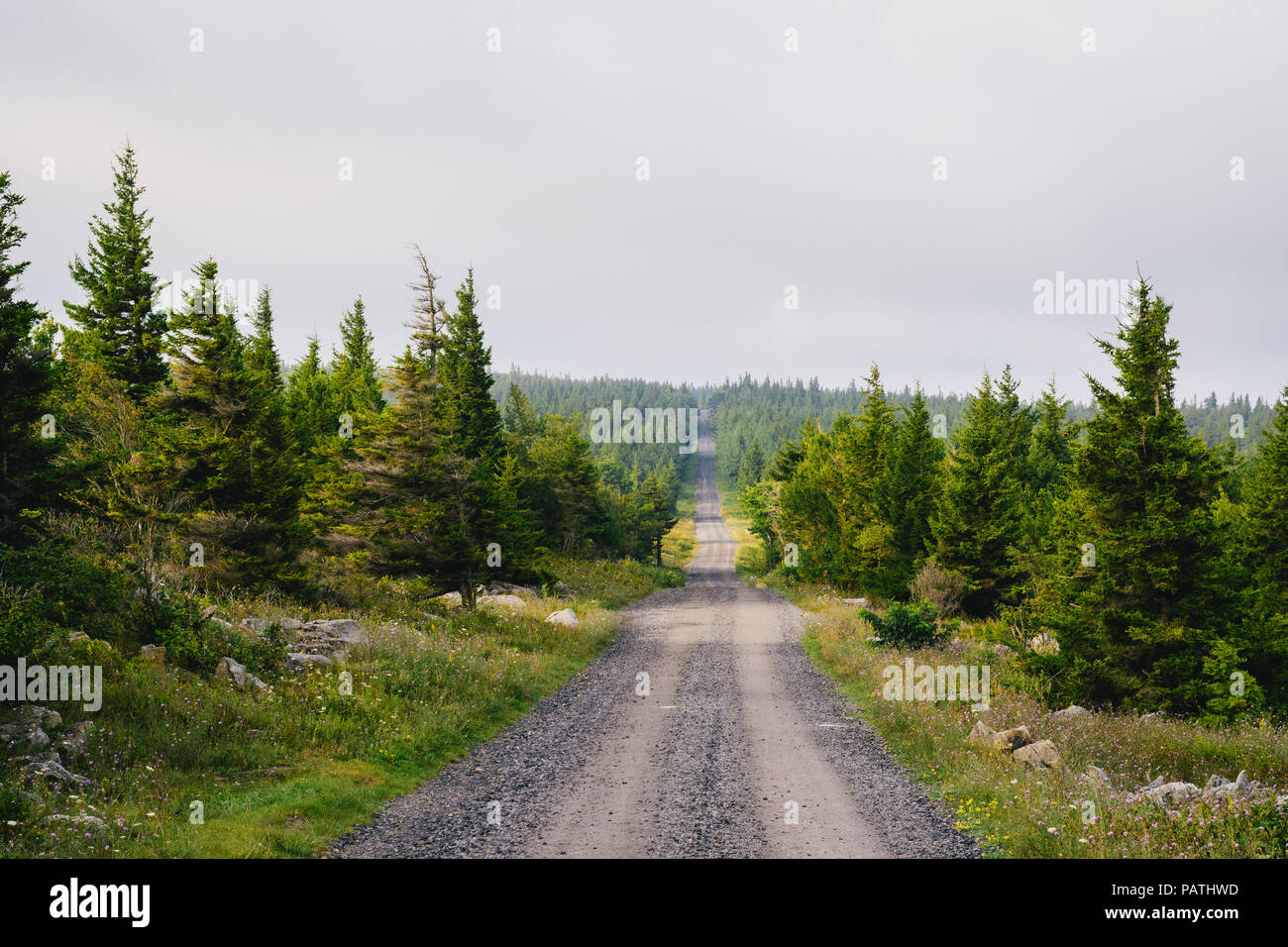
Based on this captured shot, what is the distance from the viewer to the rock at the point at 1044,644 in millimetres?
20609

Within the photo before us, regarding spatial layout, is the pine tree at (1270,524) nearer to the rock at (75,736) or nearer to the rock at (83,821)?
the rock at (83,821)

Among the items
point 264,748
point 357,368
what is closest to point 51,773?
point 264,748

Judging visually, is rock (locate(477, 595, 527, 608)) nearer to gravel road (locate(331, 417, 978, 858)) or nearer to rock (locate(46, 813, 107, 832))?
gravel road (locate(331, 417, 978, 858))

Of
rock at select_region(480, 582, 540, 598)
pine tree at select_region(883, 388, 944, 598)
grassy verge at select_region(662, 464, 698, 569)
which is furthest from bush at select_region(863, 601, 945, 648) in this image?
grassy verge at select_region(662, 464, 698, 569)

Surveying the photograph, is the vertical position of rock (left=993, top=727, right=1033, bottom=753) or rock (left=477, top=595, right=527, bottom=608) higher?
rock (left=993, top=727, right=1033, bottom=753)

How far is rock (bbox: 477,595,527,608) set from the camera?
26094 millimetres

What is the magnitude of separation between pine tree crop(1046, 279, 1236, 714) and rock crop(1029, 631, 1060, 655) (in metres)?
3.37

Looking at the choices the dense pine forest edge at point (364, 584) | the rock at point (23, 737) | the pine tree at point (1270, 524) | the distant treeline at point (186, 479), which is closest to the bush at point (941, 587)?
the dense pine forest edge at point (364, 584)

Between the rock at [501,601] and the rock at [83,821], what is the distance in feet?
57.5

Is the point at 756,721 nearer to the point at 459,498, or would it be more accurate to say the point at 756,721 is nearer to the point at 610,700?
the point at 610,700

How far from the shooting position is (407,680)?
1474cm

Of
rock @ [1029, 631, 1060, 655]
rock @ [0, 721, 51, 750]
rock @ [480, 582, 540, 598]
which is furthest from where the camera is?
rock @ [480, 582, 540, 598]

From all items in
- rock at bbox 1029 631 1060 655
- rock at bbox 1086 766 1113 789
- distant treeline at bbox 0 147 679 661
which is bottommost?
rock at bbox 1029 631 1060 655
